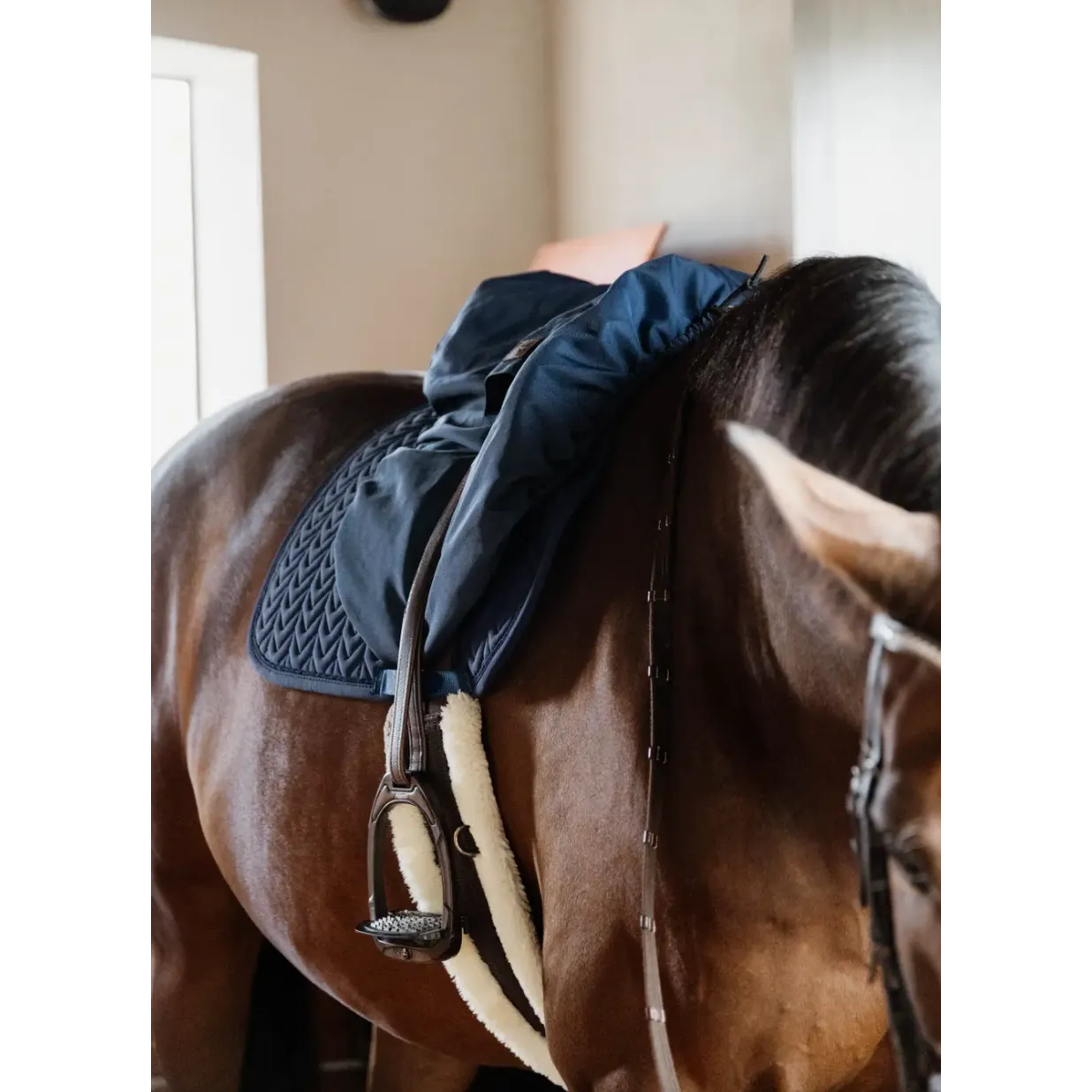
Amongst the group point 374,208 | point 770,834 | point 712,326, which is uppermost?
point 374,208

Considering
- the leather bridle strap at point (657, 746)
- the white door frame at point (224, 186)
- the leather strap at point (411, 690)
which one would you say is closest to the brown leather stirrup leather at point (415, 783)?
the leather strap at point (411, 690)

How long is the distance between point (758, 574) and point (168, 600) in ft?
2.12

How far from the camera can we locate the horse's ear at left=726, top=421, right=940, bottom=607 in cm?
25

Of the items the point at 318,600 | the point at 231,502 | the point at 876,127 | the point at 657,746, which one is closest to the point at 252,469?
the point at 231,502

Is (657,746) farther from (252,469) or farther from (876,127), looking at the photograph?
(252,469)

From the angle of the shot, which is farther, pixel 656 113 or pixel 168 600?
pixel 168 600

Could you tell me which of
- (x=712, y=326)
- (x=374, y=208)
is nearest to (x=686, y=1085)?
(x=712, y=326)

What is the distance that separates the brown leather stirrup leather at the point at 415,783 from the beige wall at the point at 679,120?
214 millimetres

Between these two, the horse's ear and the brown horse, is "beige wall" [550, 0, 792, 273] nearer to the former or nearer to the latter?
the brown horse

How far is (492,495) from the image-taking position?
0.52 m

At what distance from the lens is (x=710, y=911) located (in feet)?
1.47

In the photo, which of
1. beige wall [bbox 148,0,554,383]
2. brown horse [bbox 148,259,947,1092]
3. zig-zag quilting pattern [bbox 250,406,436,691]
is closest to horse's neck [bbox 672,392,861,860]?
brown horse [bbox 148,259,947,1092]

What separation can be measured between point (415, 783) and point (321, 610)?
17 cm
